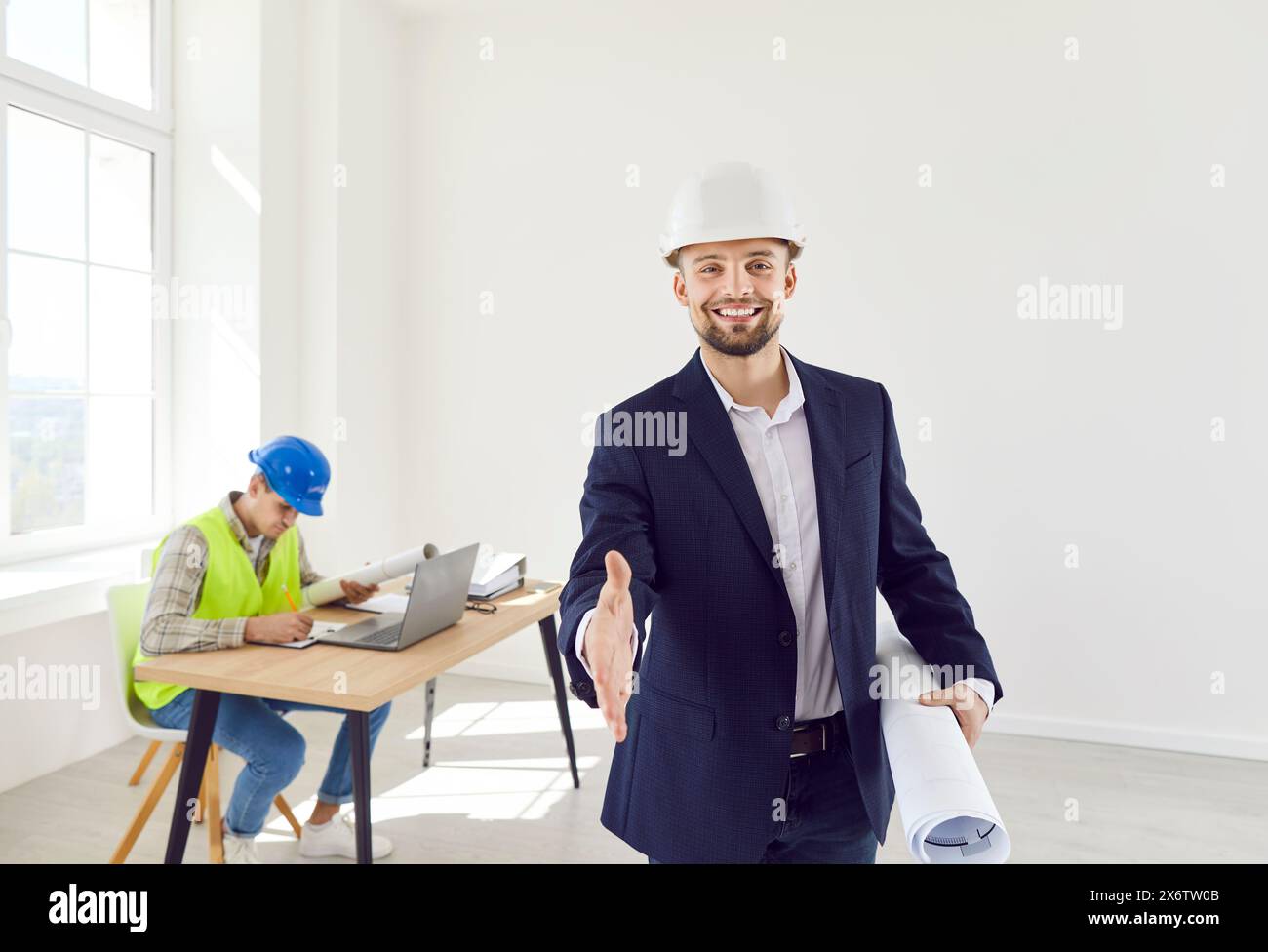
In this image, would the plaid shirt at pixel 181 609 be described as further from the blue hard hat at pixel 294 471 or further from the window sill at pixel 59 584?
the window sill at pixel 59 584

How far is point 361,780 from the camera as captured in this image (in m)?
2.26

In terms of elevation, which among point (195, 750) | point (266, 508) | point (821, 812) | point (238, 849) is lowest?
point (238, 849)

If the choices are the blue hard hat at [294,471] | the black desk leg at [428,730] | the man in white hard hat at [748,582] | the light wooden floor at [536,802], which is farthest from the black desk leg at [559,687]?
the man in white hard hat at [748,582]

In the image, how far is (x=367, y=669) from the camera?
90.6 inches

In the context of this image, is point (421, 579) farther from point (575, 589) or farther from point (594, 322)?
point (594, 322)

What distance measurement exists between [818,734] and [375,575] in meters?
1.86

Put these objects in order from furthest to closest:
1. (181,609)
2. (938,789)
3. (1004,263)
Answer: (1004,263) < (181,609) < (938,789)

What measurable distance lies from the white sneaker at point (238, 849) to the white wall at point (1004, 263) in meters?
2.38

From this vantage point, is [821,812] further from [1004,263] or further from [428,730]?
[1004,263]

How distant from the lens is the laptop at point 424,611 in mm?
2475

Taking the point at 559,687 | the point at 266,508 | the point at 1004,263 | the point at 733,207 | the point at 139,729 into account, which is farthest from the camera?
the point at 1004,263

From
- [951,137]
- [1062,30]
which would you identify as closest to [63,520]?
[951,137]

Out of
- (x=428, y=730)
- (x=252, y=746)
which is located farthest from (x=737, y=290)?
(x=428, y=730)

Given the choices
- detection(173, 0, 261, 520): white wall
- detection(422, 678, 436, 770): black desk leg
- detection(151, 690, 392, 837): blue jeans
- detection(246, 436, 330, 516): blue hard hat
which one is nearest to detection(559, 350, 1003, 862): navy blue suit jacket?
detection(151, 690, 392, 837): blue jeans
